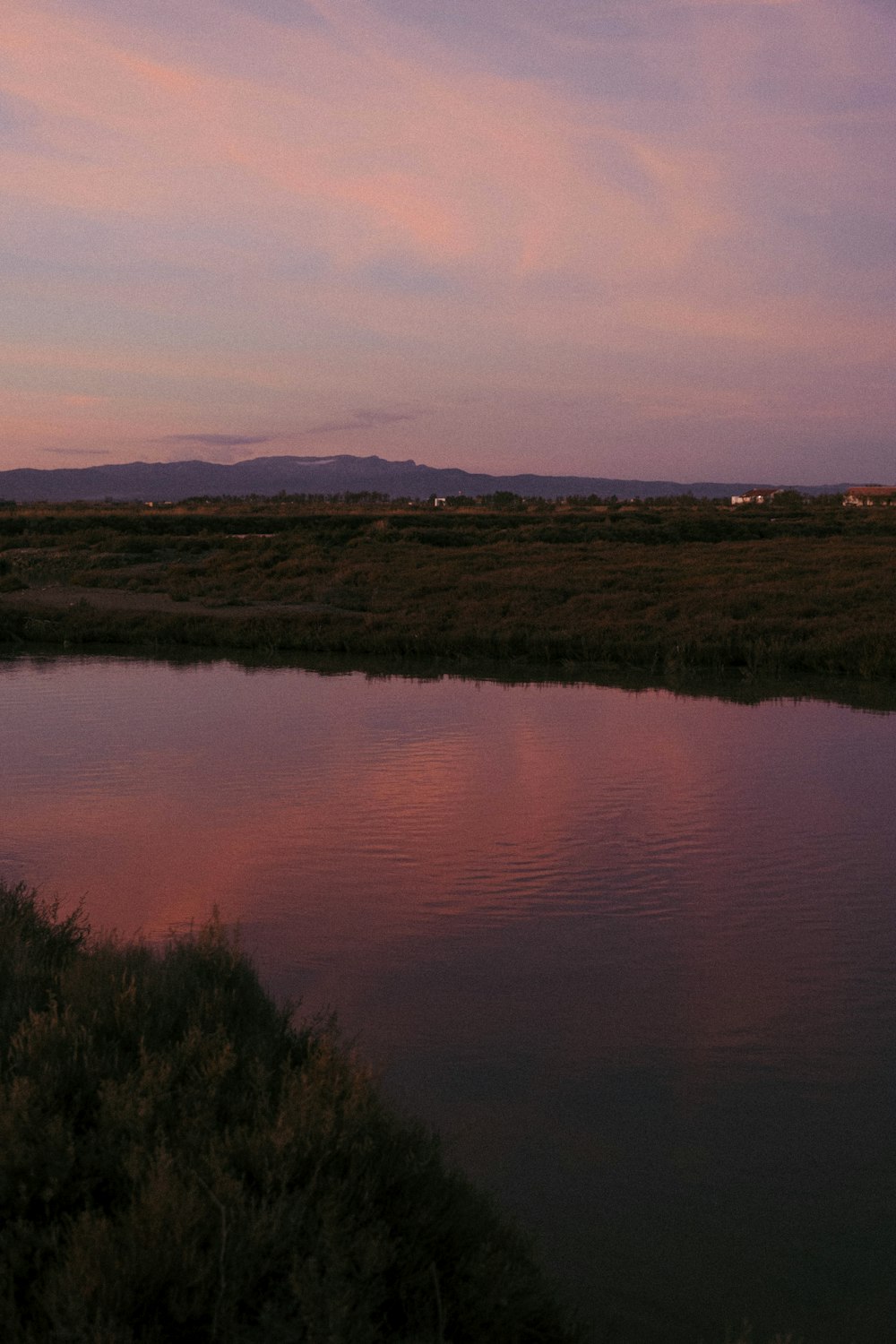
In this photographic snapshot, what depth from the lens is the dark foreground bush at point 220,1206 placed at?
3.10 meters

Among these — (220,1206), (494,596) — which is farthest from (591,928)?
(494,596)

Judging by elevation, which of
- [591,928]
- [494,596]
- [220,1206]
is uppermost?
[494,596]

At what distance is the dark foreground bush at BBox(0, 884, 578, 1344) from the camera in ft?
10.2

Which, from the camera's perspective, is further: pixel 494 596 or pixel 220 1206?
pixel 494 596

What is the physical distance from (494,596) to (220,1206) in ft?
77.3

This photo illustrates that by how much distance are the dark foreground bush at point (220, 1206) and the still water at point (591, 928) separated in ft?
2.41

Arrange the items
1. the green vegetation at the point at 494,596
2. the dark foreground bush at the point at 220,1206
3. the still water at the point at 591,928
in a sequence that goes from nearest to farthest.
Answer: the dark foreground bush at the point at 220,1206 < the still water at the point at 591,928 < the green vegetation at the point at 494,596

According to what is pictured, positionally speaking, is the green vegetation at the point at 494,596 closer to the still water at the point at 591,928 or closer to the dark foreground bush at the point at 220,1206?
the still water at the point at 591,928

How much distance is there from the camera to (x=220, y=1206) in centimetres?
321

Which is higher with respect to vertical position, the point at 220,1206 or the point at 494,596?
the point at 494,596

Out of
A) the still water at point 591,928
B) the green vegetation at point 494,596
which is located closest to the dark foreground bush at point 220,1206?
the still water at point 591,928

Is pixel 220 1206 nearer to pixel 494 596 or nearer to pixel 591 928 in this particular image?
pixel 591 928

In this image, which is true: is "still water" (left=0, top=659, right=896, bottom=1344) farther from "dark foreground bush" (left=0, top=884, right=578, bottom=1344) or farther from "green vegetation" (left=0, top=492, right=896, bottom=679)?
"green vegetation" (left=0, top=492, right=896, bottom=679)

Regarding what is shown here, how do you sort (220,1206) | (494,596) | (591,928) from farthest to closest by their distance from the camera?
(494,596)
(591,928)
(220,1206)
